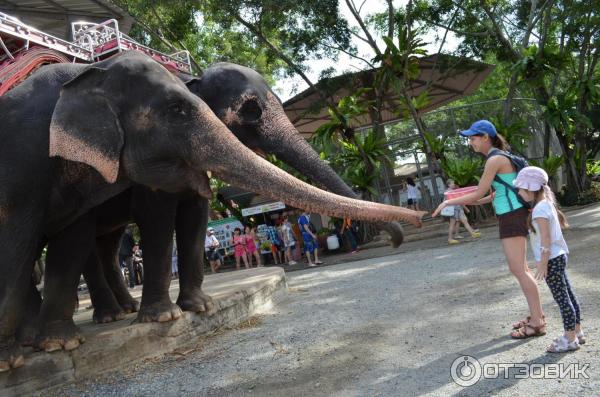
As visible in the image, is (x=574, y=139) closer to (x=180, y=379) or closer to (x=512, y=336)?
(x=512, y=336)

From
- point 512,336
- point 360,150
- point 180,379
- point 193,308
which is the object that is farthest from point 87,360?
point 360,150

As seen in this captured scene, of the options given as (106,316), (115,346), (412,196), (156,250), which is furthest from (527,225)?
(412,196)

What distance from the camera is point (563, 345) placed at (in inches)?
135

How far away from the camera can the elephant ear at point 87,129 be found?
3.76 m

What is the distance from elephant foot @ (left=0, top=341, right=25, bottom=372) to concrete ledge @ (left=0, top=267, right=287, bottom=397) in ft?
0.24

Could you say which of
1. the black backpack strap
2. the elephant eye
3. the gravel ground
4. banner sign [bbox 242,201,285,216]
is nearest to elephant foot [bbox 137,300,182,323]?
the gravel ground

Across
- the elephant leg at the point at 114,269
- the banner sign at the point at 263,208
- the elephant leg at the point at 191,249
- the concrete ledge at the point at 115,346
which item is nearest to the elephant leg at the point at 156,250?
the concrete ledge at the point at 115,346

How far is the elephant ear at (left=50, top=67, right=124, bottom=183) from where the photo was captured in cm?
376

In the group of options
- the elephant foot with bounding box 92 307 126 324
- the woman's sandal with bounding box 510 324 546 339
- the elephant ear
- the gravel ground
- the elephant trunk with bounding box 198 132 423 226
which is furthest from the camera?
the elephant foot with bounding box 92 307 126 324

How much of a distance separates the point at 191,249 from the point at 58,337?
62.9 inches

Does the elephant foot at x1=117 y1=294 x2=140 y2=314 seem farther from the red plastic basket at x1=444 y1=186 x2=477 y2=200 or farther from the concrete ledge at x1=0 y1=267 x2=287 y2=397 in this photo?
the red plastic basket at x1=444 y1=186 x2=477 y2=200

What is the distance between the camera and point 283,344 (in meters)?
4.70

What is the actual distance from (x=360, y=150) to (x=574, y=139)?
7401 mm

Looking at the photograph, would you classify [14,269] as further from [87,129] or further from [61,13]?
[61,13]
